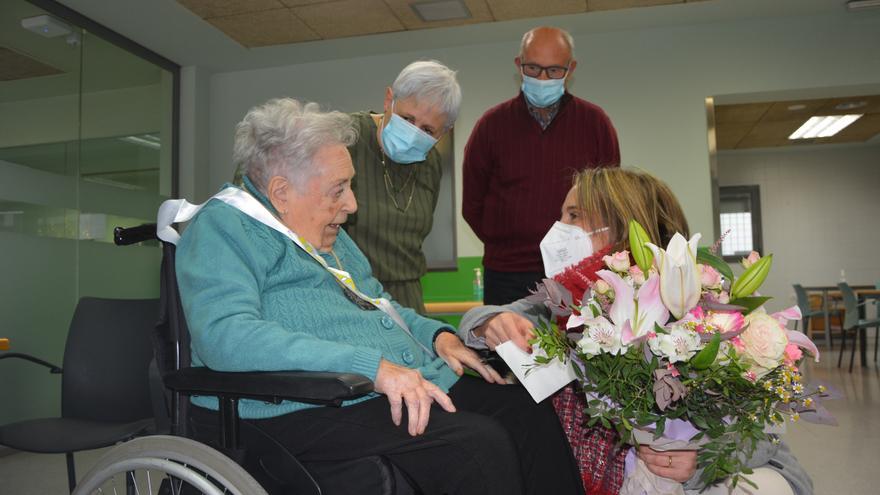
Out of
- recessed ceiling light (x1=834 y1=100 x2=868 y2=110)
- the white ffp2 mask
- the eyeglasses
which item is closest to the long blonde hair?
the white ffp2 mask

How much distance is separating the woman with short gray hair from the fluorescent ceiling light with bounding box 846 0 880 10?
161 inches

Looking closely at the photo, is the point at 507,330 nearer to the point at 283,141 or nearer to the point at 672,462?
Answer: the point at 672,462

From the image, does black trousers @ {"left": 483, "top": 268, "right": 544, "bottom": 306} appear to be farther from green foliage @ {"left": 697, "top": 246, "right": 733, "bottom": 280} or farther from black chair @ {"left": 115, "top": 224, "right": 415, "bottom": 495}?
black chair @ {"left": 115, "top": 224, "right": 415, "bottom": 495}

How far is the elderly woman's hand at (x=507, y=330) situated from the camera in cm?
150

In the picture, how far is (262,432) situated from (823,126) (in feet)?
32.4

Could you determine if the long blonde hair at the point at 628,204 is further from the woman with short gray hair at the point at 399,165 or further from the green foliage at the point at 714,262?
the woman with short gray hair at the point at 399,165

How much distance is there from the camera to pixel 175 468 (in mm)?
1161

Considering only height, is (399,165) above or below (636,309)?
above

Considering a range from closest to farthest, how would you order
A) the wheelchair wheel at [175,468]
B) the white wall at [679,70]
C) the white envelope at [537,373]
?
the wheelchair wheel at [175,468], the white envelope at [537,373], the white wall at [679,70]

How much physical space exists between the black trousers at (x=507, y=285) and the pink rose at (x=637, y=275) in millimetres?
1360

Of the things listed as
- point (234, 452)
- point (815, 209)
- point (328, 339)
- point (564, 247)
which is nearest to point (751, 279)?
point (564, 247)

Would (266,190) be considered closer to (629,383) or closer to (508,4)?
(629,383)

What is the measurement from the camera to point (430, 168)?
7.85 ft

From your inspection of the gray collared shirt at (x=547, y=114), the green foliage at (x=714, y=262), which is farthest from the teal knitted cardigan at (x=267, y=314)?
the gray collared shirt at (x=547, y=114)
